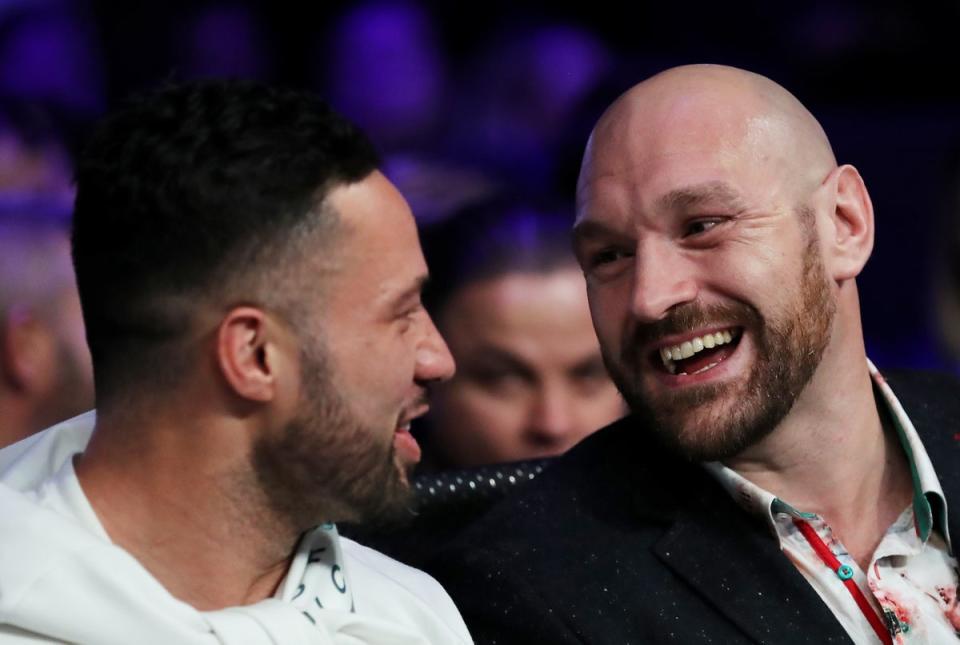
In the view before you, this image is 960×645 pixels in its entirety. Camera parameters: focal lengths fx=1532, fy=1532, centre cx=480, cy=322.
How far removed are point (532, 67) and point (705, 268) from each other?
89.8 inches

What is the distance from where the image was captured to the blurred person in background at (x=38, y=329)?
239 cm

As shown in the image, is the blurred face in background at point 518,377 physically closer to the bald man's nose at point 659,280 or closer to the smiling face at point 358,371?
the bald man's nose at point 659,280

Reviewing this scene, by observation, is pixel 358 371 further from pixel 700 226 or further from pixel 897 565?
pixel 897 565

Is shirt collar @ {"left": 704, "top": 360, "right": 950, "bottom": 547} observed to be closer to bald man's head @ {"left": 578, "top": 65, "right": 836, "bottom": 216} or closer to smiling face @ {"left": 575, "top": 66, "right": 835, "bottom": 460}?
smiling face @ {"left": 575, "top": 66, "right": 835, "bottom": 460}

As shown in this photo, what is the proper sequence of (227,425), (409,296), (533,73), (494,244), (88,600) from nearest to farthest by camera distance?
1. (88,600)
2. (227,425)
3. (409,296)
4. (494,244)
5. (533,73)

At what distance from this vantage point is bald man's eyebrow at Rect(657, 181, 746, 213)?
1906 millimetres

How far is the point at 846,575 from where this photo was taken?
1899mm

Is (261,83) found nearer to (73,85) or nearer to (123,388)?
(123,388)

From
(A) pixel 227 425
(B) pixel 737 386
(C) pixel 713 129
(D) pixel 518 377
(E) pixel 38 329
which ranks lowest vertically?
(D) pixel 518 377

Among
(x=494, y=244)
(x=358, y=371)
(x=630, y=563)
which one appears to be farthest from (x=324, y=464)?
(x=494, y=244)

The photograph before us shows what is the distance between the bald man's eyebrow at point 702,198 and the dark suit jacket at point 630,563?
1.09 feet

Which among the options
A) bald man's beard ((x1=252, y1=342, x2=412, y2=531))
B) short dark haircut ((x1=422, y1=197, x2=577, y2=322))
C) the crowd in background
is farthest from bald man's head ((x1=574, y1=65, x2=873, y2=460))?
the crowd in background

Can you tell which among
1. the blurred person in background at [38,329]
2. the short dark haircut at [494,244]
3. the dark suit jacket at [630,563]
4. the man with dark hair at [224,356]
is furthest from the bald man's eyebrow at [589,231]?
the blurred person in background at [38,329]

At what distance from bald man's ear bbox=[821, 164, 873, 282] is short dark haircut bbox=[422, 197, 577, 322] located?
75 cm
